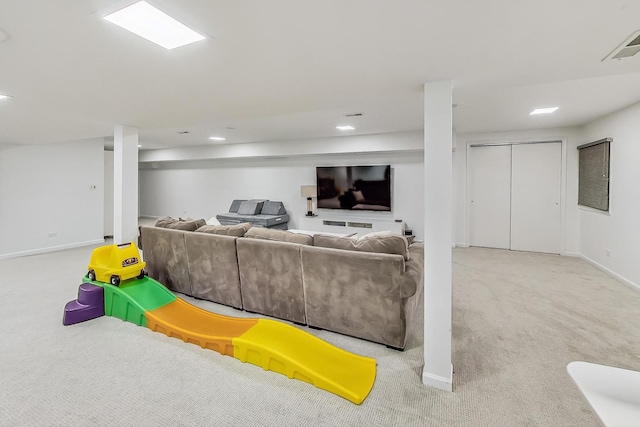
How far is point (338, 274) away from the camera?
8.83 ft

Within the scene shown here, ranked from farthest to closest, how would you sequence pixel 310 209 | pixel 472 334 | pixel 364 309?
pixel 310 209 < pixel 472 334 < pixel 364 309

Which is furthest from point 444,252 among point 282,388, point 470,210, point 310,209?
point 310,209

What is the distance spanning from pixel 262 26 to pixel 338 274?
1.96m

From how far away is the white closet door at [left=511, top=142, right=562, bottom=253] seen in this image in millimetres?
5684

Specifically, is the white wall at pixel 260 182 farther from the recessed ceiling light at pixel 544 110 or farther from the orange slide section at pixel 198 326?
the orange slide section at pixel 198 326

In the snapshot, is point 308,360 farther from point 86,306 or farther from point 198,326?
point 86,306

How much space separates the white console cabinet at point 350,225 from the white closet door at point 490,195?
1547mm

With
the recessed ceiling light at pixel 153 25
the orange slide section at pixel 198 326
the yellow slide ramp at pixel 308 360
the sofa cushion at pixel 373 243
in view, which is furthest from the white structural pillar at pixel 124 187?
the recessed ceiling light at pixel 153 25

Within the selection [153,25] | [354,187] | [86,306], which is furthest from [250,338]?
[354,187]

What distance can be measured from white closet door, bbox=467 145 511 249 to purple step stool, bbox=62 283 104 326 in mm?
6419

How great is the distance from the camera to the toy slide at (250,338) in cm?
212

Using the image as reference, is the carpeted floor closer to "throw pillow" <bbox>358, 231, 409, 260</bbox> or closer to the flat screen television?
"throw pillow" <bbox>358, 231, 409, 260</bbox>

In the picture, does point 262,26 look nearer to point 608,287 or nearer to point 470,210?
point 608,287

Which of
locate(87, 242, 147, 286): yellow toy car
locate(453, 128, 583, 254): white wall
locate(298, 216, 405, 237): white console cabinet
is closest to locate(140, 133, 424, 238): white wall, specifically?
locate(298, 216, 405, 237): white console cabinet
